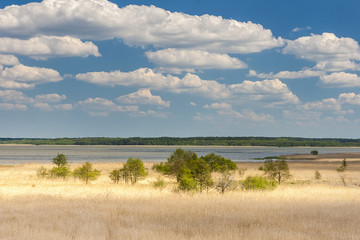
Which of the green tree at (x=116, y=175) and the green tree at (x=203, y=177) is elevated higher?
the green tree at (x=203, y=177)

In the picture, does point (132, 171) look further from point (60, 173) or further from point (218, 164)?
point (218, 164)

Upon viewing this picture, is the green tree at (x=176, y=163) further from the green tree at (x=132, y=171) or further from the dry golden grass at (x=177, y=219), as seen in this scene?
the dry golden grass at (x=177, y=219)

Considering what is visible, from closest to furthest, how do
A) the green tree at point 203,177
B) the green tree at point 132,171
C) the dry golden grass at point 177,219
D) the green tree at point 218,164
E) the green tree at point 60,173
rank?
the dry golden grass at point 177,219, the green tree at point 203,177, the green tree at point 132,171, the green tree at point 60,173, the green tree at point 218,164

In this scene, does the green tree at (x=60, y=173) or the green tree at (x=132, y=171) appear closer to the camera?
the green tree at (x=132, y=171)

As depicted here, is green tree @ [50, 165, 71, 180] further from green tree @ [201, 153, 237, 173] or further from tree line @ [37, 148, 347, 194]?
green tree @ [201, 153, 237, 173]

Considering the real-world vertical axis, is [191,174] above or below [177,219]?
above

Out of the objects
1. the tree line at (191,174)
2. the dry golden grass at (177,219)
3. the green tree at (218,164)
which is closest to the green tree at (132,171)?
the tree line at (191,174)

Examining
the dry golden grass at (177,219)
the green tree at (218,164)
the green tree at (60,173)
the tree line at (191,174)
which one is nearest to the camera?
the dry golden grass at (177,219)

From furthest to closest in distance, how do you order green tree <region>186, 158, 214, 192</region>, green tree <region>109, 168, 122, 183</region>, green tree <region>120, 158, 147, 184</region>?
green tree <region>120, 158, 147, 184</region>
green tree <region>109, 168, 122, 183</region>
green tree <region>186, 158, 214, 192</region>

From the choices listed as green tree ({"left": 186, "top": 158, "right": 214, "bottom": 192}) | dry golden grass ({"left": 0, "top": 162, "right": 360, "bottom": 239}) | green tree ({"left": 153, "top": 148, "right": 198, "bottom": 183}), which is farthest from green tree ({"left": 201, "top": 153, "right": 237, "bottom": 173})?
dry golden grass ({"left": 0, "top": 162, "right": 360, "bottom": 239})

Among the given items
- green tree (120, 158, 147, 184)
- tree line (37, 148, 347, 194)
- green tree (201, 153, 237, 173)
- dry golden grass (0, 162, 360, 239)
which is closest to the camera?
dry golden grass (0, 162, 360, 239)

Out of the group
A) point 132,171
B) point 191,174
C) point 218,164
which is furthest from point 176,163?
point 218,164

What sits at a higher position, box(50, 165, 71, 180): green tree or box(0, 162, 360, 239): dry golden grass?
box(0, 162, 360, 239): dry golden grass

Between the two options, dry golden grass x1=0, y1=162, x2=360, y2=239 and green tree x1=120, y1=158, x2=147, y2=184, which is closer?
dry golden grass x1=0, y1=162, x2=360, y2=239
